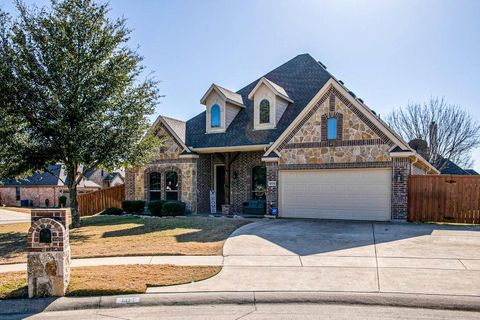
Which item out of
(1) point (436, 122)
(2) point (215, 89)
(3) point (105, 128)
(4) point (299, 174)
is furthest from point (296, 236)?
(1) point (436, 122)

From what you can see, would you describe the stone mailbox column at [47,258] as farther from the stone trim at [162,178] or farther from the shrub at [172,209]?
the stone trim at [162,178]

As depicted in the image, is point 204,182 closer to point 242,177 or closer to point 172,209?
point 242,177

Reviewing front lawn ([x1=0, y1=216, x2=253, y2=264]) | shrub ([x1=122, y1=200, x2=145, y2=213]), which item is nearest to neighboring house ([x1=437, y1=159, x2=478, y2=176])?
front lawn ([x1=0, y1=216, x2=253, y2=264])

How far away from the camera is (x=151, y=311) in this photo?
6.31 metres

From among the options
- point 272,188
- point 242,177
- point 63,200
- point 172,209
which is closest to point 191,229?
point 272,188

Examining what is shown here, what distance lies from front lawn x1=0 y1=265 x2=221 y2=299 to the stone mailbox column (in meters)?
0.24

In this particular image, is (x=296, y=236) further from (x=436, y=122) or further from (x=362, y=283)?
(x=436, y=122)

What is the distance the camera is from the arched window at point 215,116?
21359 millimetres

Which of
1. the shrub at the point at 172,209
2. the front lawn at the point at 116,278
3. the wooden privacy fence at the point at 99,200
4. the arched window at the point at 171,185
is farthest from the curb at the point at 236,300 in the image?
the wooden privacy fence at the point at 99,200

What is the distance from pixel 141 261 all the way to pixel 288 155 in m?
9.73

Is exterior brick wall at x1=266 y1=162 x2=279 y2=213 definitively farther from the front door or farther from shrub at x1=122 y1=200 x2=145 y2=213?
shrub at x1=122 y1=200 x2=145 y2=213

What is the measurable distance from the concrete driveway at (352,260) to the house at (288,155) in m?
2.54

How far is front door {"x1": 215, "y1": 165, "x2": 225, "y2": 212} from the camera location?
2219 cm

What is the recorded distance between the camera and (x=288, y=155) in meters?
17.5
